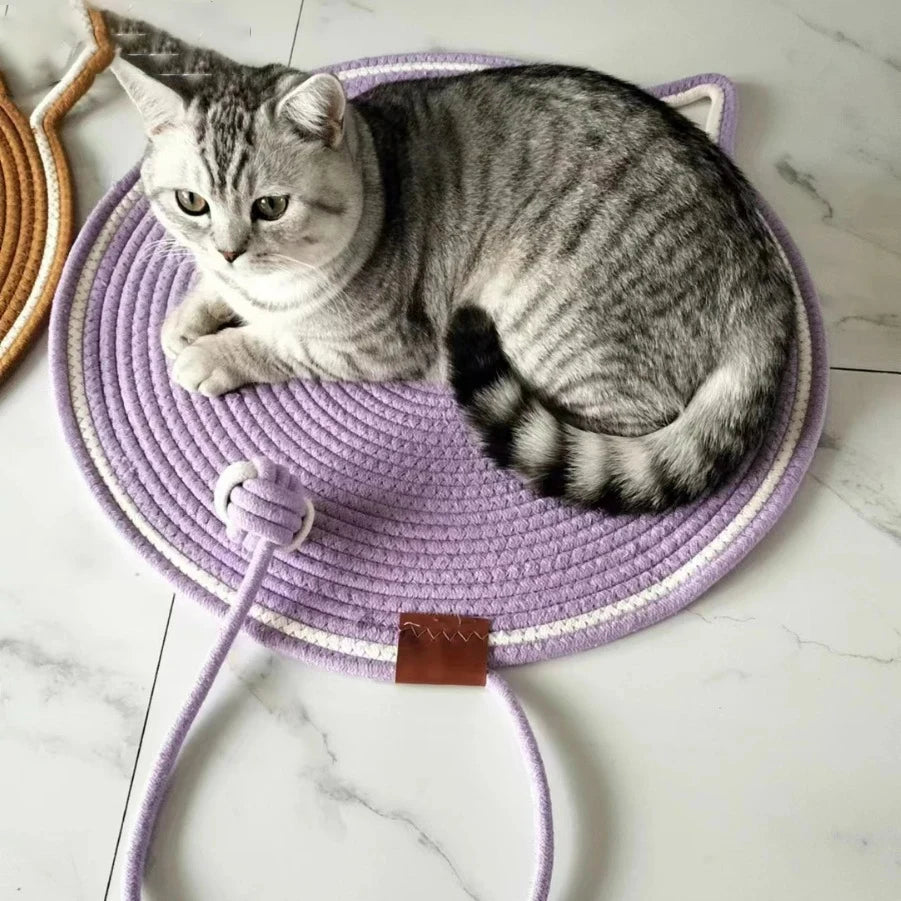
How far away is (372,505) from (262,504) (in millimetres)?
183

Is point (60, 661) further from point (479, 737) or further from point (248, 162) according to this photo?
point (248, 162)

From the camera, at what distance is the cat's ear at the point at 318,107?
2.85 ft

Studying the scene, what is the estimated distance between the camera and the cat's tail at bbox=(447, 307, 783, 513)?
105 centimetres

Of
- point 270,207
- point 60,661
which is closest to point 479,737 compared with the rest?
point 60,661

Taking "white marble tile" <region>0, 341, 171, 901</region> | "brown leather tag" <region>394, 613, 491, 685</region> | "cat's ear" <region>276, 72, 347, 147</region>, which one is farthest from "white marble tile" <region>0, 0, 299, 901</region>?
"cat's ear" <region>276, 72, 347, 147</region>

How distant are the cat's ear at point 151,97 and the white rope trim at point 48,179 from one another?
43cm

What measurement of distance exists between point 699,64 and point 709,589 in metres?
0.95

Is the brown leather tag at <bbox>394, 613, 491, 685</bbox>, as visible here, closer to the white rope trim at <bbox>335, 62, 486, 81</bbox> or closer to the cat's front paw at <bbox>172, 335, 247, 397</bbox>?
the cat's front paw at <bbox>172, 335, 247, 397</bbox>

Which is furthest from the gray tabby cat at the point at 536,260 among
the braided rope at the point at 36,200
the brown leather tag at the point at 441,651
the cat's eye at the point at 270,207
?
the braided rope at the point at 36,200

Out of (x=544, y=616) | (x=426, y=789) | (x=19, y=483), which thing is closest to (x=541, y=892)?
(x=426, y=789)

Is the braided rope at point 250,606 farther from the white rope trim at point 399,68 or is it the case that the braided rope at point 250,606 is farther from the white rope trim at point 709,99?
the white rope trim at point 709,99

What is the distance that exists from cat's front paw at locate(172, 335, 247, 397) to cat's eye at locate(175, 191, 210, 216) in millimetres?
246

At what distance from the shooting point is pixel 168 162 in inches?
37.7

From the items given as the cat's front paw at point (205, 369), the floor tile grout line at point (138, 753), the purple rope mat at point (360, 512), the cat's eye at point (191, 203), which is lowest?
the floor tile grout line at point (138, 753)
